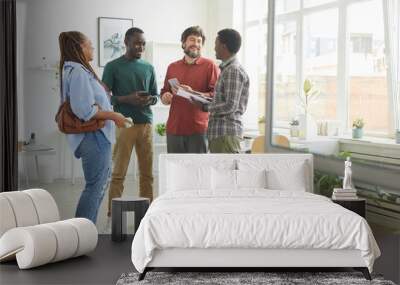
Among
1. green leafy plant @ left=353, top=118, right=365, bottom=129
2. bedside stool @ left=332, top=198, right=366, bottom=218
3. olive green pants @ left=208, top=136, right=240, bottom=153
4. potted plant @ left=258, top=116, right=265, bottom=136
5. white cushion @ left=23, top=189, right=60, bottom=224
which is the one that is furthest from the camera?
potted plant @ left=258, top=116, right=265, bottom=136

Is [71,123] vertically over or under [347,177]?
over

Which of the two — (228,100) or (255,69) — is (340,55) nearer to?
(255,69)

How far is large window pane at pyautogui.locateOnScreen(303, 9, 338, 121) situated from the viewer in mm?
7547

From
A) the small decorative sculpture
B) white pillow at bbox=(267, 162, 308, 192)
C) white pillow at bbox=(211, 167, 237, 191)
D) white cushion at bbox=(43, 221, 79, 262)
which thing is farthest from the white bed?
the small decorative sculpture

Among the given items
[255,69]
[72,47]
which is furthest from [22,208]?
[255,69]

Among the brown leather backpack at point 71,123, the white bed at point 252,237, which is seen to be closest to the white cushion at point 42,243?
the white bed at point 252,237

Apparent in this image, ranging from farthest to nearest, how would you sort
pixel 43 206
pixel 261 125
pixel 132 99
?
pixel 261 125 → pixel 132 99 → pixel 43 206

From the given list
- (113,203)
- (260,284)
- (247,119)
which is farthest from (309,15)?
(260,284)

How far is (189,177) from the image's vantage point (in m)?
7.02

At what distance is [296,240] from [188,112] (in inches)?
99.7

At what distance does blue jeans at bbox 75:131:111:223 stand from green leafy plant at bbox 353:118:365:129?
259cm

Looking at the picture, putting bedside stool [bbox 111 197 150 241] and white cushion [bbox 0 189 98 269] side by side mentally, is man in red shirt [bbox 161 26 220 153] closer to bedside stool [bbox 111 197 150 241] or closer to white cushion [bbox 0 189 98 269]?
bedside stool [bbox 111 197 150 241]

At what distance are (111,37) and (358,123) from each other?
9.00ft

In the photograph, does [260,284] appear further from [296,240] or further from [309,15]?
[309,15]
